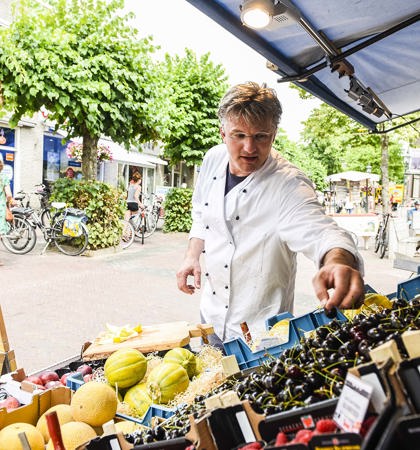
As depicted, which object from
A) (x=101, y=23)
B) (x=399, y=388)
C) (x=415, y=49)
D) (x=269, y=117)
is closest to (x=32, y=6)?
(x=101, y=23)

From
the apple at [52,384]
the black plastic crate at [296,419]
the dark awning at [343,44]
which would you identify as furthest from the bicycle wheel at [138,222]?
the black plastic crate at [296,419]

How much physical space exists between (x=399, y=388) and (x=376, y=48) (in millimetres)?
4396

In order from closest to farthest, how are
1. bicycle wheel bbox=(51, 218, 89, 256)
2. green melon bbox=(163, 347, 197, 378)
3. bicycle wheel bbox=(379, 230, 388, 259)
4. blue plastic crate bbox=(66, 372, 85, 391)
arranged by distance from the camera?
blue plastic crate bbox=(66, 372, 85, 391) → green melon bbox=(163, 347, 197, 378) → bicycle wheel bbox=(51, 218, 89, 256) → bicycle wheel bbox=(379, 230, 388, 259)

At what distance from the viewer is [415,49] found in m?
4.55

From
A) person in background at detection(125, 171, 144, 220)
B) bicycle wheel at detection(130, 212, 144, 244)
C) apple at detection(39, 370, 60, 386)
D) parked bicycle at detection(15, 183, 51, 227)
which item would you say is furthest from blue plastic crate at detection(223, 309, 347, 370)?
person in background at detection(125, 171, 144, 220)

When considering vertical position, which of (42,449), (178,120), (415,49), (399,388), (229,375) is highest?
(178,120)

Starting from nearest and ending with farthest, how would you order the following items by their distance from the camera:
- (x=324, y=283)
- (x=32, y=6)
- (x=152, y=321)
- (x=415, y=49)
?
(x=324, y=283) → (x=415, y=49) → (x=152, y=321) → (x=32, y=6)

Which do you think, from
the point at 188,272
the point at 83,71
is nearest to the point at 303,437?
the point at 188,272

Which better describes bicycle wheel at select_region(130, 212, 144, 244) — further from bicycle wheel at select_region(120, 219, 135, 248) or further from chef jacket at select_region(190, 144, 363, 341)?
chef jacket at select_region(190, 144, 363, 341)

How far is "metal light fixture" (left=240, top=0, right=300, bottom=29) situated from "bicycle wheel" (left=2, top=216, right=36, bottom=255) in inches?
335

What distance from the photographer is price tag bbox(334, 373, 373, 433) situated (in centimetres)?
90

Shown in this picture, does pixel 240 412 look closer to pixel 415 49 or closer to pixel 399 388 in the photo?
pixel 399 388

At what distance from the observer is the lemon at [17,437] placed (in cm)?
173

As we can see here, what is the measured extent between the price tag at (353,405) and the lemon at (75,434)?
1097 millimetres
